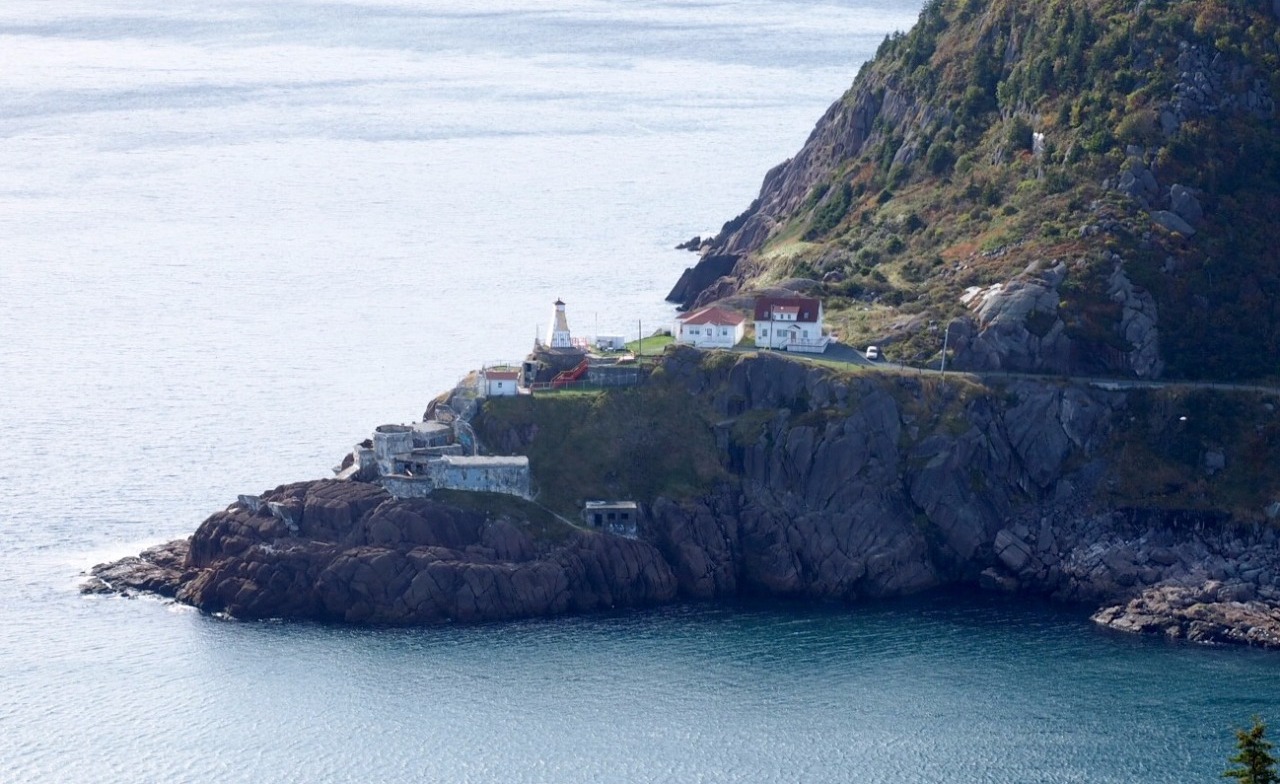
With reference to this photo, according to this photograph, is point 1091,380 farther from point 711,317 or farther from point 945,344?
point 711,317

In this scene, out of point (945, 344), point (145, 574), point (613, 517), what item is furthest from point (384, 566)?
point (945, 344)

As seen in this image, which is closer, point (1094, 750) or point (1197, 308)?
point (1094, 750)

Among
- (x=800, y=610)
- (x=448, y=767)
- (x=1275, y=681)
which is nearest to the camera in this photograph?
(x=448, y=767)

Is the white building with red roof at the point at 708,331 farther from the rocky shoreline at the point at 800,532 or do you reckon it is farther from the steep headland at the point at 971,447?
the rocky shoreline at the point at 800,532

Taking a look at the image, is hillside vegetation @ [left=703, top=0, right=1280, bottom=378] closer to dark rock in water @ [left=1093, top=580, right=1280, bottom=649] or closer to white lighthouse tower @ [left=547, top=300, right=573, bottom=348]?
white lighthouse tower @ [left=547, top=300, right=573, bottom=348]

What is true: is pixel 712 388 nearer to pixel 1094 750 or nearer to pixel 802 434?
pixel 802 434

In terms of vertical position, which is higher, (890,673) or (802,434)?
(802,434)

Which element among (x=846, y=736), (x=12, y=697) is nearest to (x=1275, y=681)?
(x=846, y=736)
